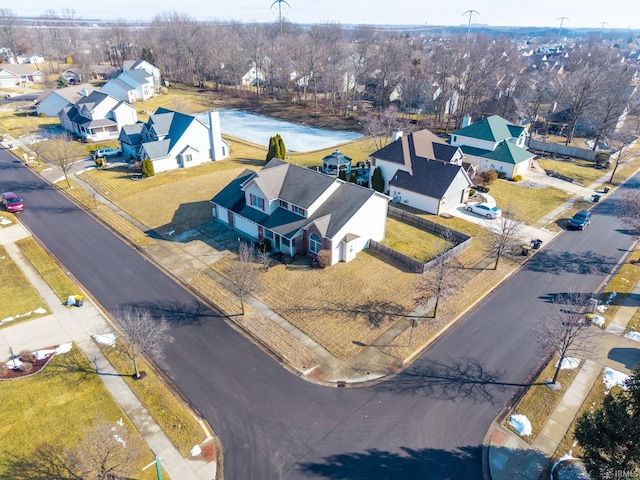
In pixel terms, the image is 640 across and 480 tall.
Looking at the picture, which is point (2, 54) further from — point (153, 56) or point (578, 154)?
point (578, 154)

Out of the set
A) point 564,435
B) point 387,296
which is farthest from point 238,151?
point 564,435

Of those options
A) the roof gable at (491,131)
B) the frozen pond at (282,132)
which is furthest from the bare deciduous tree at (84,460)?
the roof gable at (491,131)

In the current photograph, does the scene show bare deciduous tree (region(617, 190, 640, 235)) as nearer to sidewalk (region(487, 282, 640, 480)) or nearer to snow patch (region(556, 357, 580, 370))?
sidewalk (region(487, 282, 640, 480))

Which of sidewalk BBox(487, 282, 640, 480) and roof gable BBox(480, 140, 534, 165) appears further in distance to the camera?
roof gable BBox(480, 140, 534, 165)

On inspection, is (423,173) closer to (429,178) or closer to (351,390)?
(429,178)

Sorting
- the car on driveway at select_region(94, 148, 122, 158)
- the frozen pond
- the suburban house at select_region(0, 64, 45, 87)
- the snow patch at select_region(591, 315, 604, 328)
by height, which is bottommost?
the snow patch at select_region(591, 315, 604, 328)

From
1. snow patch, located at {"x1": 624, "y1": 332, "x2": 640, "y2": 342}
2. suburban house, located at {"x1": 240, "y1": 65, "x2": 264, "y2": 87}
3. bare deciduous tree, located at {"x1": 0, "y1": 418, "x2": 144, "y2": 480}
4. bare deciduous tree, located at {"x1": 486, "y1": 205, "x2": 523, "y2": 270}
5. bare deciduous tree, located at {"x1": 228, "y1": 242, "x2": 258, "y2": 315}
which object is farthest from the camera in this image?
suburban house, located at {"x1": 240, "y1": 65, "x2": 264, "y2": 87}

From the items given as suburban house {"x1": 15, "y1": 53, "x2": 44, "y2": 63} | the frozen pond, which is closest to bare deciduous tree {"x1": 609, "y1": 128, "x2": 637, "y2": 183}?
the frozen pond
